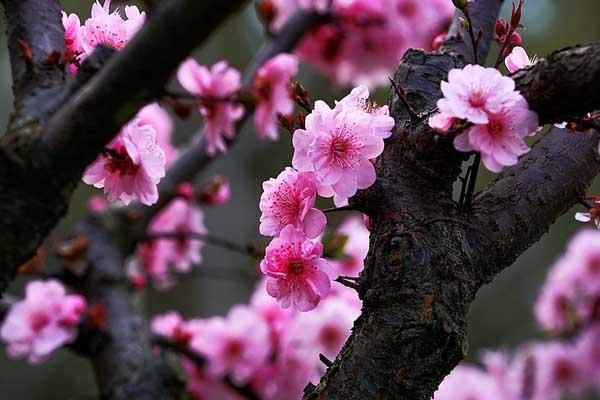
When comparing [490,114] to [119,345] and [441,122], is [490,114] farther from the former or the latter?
[119,345]

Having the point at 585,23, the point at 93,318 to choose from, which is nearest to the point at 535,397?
the point at 93,318

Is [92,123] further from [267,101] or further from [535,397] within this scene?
[535,397]

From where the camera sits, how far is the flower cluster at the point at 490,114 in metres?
0.75

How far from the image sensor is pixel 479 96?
2.48ft

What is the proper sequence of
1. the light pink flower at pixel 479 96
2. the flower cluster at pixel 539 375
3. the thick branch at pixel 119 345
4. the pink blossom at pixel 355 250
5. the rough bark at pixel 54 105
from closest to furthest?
the rough bark at pixel 54 105 → the light pink flower at pixel 479 96 → the thick branch at pixel 119 345 → the pink blossom at pixel 355 250 → the flower cluster at pixel 539 375

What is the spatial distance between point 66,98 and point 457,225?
0.45 metres

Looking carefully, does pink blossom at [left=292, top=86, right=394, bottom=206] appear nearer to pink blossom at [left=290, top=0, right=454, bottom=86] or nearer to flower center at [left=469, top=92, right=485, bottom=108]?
flower center at [left=469, top=92, right=485, bottom=108]

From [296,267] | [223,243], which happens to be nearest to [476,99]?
[296,267]

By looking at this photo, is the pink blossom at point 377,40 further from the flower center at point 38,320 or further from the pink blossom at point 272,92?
the pink blossom at point 272,92

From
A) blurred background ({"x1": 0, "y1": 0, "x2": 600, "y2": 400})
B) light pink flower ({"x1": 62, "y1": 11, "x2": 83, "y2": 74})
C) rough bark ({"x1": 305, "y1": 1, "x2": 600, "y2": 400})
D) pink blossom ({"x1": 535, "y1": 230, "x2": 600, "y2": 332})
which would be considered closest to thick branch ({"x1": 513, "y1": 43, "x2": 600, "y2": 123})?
rough bark ({"x1": 305, "y1": 1, "x2": 600, "y2": 400})

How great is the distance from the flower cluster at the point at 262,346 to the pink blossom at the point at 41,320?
0.87 feet

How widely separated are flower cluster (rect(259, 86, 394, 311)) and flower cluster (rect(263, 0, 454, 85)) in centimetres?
141

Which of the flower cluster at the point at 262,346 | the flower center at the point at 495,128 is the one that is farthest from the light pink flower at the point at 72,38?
the flower cluster at the point at 262,346

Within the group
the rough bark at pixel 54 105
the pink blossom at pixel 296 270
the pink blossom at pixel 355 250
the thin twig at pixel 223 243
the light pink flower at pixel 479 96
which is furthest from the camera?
the pink blossom at pixel 355 250
